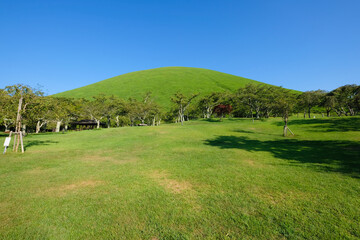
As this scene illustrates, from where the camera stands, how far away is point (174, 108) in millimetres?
72812

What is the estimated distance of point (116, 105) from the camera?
198 feet

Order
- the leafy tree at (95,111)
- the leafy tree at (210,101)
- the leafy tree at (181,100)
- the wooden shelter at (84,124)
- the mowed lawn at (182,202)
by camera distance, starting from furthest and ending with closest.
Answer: the leafy tree at (210,101) < the wooden shelter at (84,124) < the leafy tree at (95,111) < the leafy tree at (181,100) < the mowed lawn at (182,202)

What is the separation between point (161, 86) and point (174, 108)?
134ft

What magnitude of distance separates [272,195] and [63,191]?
933 centimetres

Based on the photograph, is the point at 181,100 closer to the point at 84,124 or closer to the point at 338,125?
the point at 338,125

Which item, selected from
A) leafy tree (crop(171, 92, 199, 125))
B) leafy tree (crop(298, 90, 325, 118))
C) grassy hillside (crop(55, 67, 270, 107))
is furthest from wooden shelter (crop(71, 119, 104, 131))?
leafy tree (crop(298, 90, 325, 118))

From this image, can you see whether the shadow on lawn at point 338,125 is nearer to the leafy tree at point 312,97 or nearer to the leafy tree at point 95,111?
the leafy tree at point 312,97

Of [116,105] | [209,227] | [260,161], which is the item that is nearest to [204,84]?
[116,105]

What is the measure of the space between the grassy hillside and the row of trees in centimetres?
1685

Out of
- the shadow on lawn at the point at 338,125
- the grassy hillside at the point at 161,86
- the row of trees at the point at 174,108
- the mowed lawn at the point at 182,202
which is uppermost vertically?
the grassy hillside at the point at 161,86

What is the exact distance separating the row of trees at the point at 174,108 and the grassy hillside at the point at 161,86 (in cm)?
1685

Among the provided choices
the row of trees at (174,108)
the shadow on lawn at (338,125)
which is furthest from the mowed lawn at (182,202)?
the shadow on lawn at (338,125)

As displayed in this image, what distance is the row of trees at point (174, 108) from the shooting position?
55.2 feet

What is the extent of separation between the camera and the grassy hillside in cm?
9738
